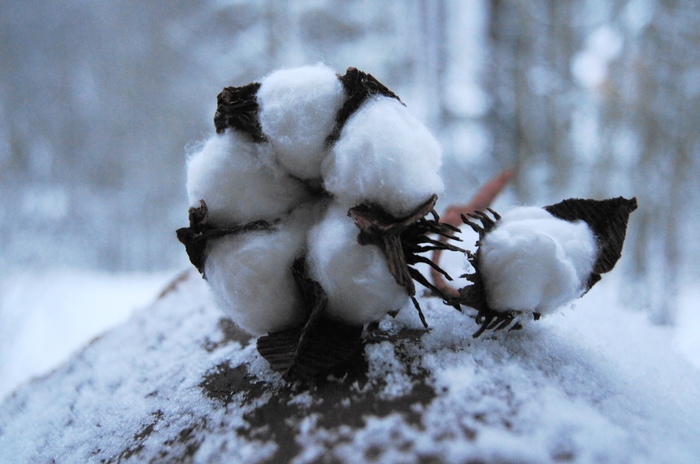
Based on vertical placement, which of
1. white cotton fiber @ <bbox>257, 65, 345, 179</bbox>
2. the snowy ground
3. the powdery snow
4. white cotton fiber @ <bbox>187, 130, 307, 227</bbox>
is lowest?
the snowy ground

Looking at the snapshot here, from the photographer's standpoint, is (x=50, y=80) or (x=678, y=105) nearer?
(x=678, y=105)

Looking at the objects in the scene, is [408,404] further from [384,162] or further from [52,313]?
[52,313]

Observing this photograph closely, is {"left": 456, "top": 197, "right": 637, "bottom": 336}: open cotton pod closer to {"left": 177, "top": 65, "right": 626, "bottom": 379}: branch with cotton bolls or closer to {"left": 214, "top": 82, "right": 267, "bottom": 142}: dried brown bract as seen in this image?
{"left": 177, "top": 65, "right": 626, "bottom": 379}: branch with cotton bolls

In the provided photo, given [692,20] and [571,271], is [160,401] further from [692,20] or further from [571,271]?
[692,20]

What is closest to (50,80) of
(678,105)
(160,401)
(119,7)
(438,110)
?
(119,7)

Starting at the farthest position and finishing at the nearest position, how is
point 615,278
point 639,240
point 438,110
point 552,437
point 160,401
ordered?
point 438,110 → point 615,278 → point 639,240 → point 160,401 → point 552,437

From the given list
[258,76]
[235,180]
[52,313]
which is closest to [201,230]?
[235,180]

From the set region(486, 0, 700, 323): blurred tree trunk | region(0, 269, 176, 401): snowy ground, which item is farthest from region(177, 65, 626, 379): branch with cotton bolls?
region(486, 0, 700, 323): blurred tree trunk
